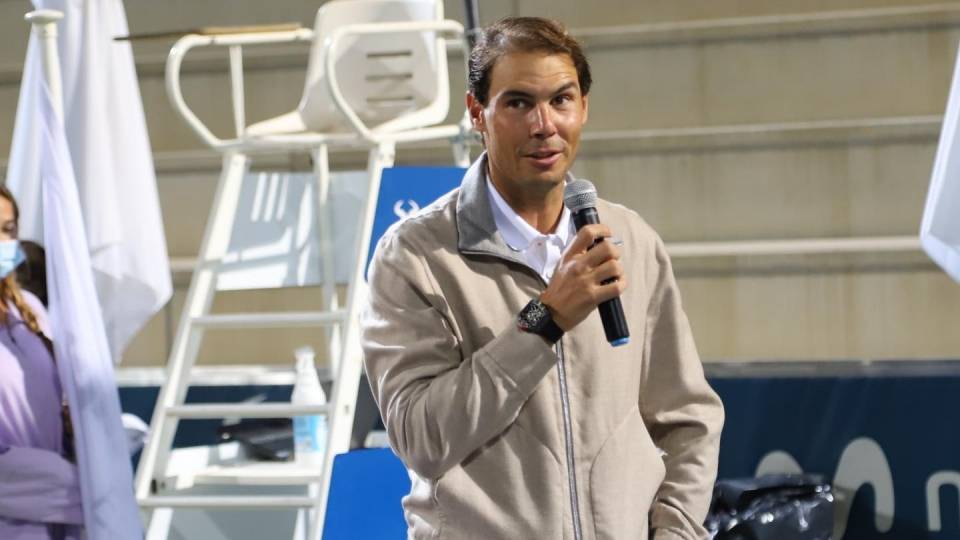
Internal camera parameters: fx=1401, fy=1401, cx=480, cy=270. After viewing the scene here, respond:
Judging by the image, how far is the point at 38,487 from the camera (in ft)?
9.00

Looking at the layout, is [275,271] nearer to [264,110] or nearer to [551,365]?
[264,110]

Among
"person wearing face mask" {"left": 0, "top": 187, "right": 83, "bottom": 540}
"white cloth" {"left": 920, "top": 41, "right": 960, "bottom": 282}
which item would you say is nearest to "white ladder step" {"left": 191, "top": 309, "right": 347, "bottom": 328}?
"person wearing face mask" {"left": 0, "top": 187, "right": 83, "bottom": 540}

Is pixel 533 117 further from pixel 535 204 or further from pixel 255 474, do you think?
pixel 255 474

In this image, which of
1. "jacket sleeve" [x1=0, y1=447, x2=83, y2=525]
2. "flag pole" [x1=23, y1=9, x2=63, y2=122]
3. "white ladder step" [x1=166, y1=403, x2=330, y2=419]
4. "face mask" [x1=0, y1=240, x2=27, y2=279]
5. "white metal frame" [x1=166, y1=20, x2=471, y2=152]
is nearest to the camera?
"jacket sleeve" [x1=0, y1=447, x2=83, y2=525]

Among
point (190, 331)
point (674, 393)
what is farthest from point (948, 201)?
point (190, 331)

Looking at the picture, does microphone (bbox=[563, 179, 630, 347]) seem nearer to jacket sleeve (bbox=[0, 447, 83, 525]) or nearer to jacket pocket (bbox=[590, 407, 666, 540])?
jacket pocket (bbox=[590, 407, 666, 540])

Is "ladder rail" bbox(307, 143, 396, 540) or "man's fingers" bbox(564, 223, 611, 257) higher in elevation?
"ladder rail" bbox(307, 143, 396, 540)

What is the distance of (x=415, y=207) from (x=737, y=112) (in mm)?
2451

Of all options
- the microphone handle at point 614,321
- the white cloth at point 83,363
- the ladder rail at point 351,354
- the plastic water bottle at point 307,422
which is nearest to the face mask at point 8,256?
the white cloth at point 83,363

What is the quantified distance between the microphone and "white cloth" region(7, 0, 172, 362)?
245 centimetres

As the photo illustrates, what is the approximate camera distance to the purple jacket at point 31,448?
8.90 feet

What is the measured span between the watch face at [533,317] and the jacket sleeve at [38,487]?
1698 millimetres

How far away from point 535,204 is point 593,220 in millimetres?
97

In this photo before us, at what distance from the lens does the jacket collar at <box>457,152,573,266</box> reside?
1408 millimetres
